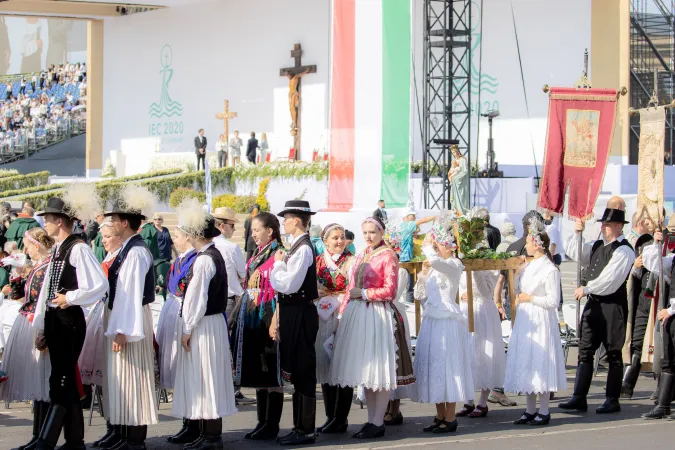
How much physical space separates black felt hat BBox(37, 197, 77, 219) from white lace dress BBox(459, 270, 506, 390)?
3.42 meters

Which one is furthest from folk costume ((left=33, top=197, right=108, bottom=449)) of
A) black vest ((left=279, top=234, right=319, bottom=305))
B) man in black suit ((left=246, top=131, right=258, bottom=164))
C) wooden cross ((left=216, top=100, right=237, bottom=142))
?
wooden cross ((left=216, top=100, right=237, bottom=142))

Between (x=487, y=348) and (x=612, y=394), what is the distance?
1.08 meters

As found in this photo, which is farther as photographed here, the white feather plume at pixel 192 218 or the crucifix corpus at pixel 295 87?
the crucifix corpus at pixel 295 87

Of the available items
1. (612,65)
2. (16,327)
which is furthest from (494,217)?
(16,327)

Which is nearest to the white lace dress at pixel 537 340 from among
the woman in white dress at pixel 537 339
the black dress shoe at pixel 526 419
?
the woman in white dress at pixel 537 339

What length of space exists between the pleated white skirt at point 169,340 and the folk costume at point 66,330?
31.5 inches

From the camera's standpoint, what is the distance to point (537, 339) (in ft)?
26.9

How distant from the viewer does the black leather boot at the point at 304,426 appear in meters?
7.35

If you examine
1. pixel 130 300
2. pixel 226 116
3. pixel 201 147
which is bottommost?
pixel 130 300

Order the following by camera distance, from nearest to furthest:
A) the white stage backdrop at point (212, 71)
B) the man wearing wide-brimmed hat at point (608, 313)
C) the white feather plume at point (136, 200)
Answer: the white feather plume at point (136, 200), the man wearing wide-brimmed hat at point (608, 313), the white stage backdrop at point (212, 71)

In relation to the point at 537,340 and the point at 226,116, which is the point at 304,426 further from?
the point at 226,116

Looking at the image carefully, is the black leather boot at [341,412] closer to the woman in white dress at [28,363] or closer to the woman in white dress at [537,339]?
the woman in white dress at [537,339]

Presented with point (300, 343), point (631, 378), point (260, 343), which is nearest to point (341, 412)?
point (300, 343)

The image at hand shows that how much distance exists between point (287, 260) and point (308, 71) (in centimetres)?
2464
